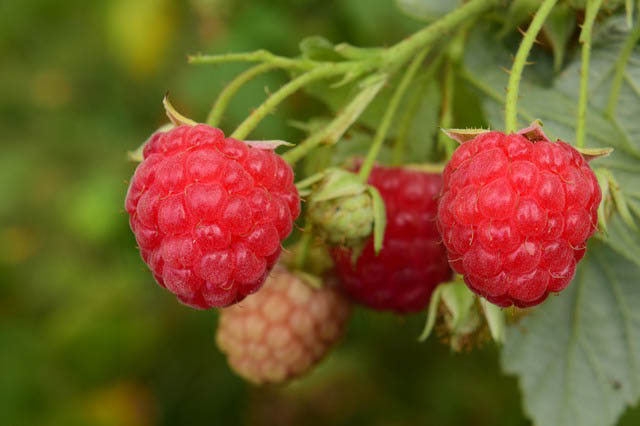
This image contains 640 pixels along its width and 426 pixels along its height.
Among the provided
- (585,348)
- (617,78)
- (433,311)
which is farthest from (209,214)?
(585,348)

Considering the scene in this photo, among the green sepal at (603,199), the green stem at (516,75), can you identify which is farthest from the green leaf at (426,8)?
the green sepal at (603,199)

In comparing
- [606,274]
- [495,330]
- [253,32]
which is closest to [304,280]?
[495,330]

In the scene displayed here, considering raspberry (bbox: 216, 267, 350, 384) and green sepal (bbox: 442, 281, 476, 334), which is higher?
green sepal (bbox: 442, 281, 476, 334)

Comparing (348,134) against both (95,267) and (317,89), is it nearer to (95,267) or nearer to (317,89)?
(317,89)

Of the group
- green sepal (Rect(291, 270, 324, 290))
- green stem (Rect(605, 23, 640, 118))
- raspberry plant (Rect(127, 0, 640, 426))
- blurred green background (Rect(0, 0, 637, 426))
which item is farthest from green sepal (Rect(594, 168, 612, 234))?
blurred green background (Rect(0, 0, 637, 426))

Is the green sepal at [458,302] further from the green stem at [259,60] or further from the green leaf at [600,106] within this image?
the green stem at [259,60]

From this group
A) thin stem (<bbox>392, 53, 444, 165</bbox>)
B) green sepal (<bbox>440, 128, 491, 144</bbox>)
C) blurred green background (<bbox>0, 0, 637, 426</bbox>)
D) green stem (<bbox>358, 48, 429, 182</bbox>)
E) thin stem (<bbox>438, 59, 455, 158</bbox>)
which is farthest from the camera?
blurred green background (<bbox>0, 0, 637, 426</bbox>)

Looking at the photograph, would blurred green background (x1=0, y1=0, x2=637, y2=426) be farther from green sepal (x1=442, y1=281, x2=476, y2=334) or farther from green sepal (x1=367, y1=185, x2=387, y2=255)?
green sepal (x1=367, y1=185, x2=387, y2=255)
